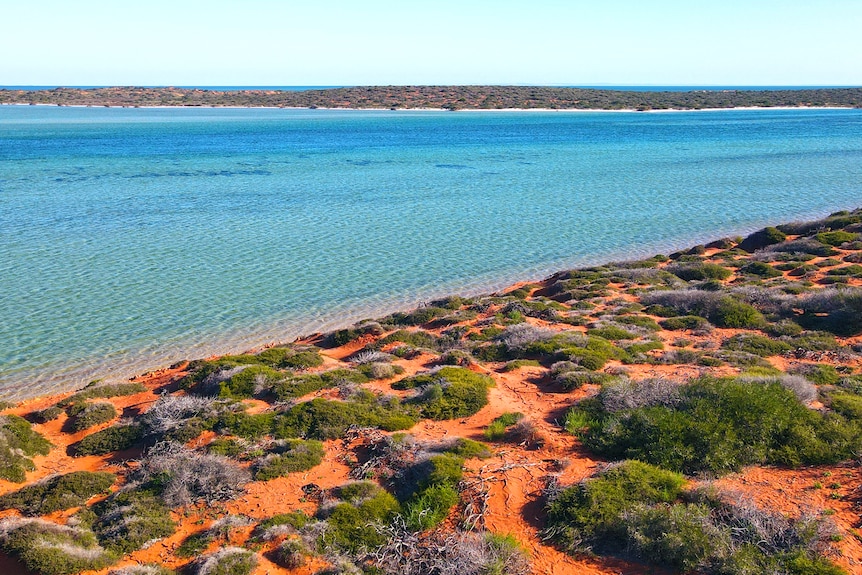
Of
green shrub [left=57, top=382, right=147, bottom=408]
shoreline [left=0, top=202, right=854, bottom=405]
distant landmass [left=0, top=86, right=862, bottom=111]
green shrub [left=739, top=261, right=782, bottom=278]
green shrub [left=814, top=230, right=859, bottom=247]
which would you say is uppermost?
distant landmass [left=0, top=86, right=862, bottom=111]

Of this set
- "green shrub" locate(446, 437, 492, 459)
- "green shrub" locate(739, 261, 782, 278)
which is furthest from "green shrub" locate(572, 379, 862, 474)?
"green shrub" locate(739, 261, 782, 278)

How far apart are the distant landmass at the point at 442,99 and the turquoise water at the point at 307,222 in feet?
264

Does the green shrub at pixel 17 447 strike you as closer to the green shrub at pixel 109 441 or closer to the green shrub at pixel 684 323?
the green shrub at pixel 109 441

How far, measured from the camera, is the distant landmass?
156125mm

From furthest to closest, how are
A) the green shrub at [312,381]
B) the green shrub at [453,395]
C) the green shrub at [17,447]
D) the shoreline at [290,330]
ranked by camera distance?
the shoreline at [290,330]
the green shrub at [312,381]
the green shrub at [453,395]
the green shrub at [17,447]

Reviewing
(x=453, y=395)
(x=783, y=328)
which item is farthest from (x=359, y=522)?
(x=783, y=328)

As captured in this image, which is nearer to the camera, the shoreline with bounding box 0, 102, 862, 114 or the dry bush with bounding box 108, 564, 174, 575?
the dry bush with bounding box 108, 564, 174, 575

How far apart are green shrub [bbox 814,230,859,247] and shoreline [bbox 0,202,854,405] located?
18.6 ft

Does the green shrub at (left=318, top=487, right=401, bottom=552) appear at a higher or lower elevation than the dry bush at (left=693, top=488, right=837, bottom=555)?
lower

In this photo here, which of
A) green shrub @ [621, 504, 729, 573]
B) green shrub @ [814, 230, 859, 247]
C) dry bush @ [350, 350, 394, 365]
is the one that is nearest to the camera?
Answer: green shrub @ [621, 504, 729, 573]

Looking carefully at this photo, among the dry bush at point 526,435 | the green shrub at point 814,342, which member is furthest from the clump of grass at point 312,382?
the green shrub at point 814,342

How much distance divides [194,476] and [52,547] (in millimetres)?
2154

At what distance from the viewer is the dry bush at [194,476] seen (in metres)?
10.0

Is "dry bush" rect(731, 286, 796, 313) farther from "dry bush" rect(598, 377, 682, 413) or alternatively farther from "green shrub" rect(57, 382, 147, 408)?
"green shrub" rect(57, 382, 147, 408)
